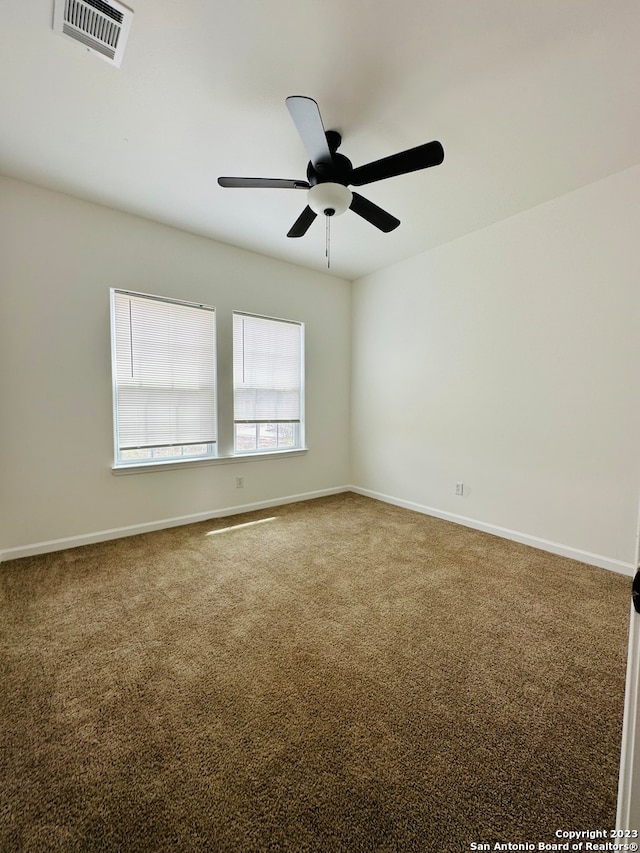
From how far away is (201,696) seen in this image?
1.50 m

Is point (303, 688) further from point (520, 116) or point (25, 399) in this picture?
point (520, 116)

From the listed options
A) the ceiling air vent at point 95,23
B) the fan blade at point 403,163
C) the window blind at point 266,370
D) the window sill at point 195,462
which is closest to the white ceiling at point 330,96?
the ceiling air vent at point 95,23

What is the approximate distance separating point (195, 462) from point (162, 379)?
883mm

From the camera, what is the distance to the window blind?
12.9 ft

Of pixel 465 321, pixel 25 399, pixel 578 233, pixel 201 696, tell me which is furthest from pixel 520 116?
pixel 25 399

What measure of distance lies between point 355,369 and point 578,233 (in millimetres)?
2668

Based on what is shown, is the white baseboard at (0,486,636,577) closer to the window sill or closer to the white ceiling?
the window sill

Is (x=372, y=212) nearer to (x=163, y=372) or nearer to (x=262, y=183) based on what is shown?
(x=262, y=183)

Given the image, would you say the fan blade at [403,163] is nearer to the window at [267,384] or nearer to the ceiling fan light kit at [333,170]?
the ceiling fan light kit at [333,170]

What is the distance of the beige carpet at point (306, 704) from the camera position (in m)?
1.06

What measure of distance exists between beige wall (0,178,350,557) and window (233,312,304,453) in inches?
7.4

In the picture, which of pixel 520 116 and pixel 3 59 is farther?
pixel 520 116

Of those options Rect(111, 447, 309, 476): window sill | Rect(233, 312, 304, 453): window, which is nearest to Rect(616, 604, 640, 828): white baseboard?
Rect(111, 447, 309, 476): window sill

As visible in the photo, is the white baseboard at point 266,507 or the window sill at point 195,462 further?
the window sill at point 195,462
